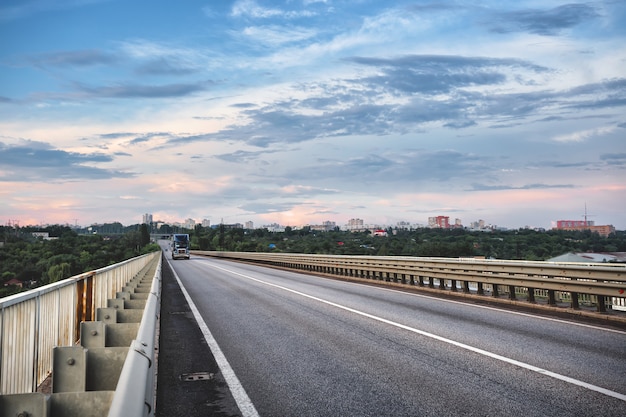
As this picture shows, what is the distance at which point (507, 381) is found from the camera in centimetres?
689

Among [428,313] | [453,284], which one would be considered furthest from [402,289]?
[428,313]

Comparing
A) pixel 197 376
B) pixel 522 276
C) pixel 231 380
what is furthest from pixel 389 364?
pixel 522 276

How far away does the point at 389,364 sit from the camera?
7840 mm

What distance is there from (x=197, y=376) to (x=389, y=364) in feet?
8.73

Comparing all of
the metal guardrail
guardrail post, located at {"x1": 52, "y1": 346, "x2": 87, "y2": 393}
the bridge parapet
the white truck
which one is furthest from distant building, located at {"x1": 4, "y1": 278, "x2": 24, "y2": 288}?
guardrail post, located at {"x1": 52, "y1": 346, "x2": 87, "y2": 393}

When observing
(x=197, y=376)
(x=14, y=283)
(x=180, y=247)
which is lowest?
(x=14, y=283)

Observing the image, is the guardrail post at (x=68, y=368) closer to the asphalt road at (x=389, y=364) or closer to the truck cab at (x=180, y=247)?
the asphalt road at (x=389, y=364)

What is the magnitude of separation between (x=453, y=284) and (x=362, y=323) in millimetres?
8637

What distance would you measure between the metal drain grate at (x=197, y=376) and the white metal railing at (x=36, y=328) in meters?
1.69

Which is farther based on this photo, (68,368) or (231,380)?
(231,380)

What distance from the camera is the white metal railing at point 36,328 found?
17.1 feet

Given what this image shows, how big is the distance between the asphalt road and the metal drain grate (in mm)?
70

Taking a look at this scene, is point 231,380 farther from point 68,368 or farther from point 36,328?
point 68,368

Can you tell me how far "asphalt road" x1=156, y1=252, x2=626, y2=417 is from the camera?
235 inches
